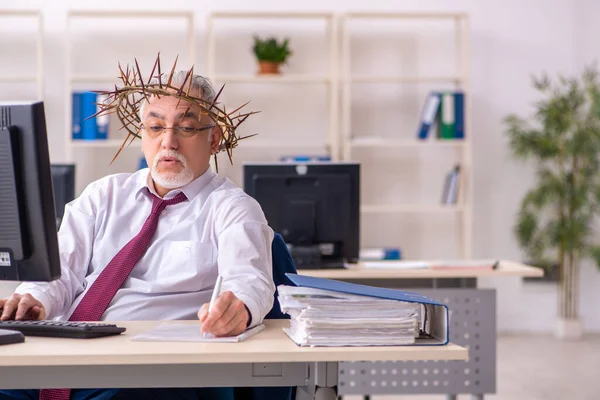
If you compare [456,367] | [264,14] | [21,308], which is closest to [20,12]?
[264,14]

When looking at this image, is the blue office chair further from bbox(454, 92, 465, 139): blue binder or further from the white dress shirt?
bbox(454, 92, 465, 139): blue binder

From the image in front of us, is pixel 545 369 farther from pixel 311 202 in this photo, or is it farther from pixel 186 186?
pixel 186 186

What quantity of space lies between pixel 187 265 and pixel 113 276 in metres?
0.17

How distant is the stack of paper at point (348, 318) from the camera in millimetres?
1532

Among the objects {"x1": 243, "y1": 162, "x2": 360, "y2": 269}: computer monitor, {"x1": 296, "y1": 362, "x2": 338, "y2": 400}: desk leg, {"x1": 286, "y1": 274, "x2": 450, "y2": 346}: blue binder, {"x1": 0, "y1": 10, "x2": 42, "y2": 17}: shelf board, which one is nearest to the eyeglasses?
{"x1": 286, "y1": 274, "x2": 450, "y2": 346}: blue binder

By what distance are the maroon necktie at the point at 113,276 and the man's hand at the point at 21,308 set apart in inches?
4.6

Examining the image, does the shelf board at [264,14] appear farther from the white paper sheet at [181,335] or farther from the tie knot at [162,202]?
the white paper sheet at [181,335]

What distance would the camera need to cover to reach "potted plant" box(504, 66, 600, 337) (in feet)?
19.4

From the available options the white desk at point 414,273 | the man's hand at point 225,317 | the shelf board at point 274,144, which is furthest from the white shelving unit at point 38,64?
the man's hand at point 225,317

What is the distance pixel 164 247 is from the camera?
2.01 m

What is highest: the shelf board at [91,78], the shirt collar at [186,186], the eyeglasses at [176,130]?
the shelf board at [91,78]

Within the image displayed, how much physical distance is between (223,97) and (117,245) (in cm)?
419

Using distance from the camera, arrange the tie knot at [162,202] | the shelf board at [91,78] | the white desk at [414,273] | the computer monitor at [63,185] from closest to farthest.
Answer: the tie knot at [162,202] < the white desk at [414,273] < the computer monitor at [63,185] < the shelf board at [91,78]

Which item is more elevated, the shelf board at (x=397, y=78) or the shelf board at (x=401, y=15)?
the shelf board at (x=401, y=15)
